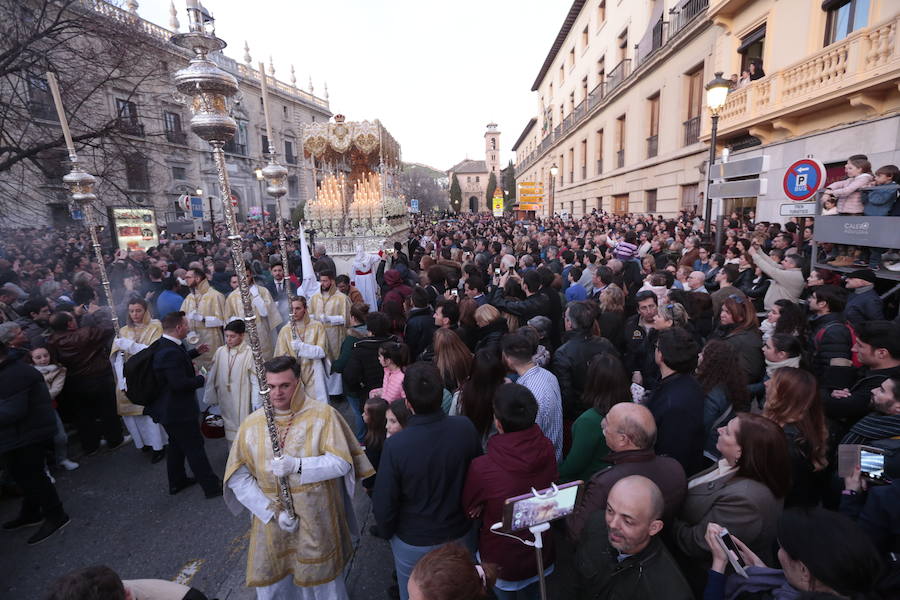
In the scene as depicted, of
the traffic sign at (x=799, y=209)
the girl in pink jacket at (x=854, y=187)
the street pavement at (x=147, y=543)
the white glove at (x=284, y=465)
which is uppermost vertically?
the girl in pink jacket at (x=854, y=187)

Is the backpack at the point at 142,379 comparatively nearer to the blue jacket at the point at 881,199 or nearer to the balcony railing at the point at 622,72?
the blue jacket at the point at 881,199

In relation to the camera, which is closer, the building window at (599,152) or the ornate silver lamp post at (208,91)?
the ornate silver lamp post at (208,91)

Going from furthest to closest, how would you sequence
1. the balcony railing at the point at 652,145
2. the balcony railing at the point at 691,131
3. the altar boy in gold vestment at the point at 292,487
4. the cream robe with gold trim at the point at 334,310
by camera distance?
the balcony railing at the point at 652,145 → the balcony railing at the point at 691,131 → the cream robe with gold trim at the point at 334,310 → the altar boy in gold vestment at the point at 292,487

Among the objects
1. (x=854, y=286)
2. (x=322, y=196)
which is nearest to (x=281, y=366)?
(x=854, y=286)

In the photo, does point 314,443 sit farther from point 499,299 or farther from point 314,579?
point 499,299

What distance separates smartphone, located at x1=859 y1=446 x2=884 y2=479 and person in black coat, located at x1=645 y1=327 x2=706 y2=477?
744mm

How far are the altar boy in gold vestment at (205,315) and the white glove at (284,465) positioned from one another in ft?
15.2

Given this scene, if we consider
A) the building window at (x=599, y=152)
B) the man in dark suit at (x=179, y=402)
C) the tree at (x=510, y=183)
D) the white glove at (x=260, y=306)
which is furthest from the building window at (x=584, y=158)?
the tree at (x=510, y=183)

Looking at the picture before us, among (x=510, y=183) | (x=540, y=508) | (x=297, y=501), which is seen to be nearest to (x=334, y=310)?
(x=297, y=501)

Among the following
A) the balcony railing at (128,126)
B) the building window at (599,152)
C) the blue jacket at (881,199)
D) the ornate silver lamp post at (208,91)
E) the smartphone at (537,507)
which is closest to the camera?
the smartphone at (537,507)

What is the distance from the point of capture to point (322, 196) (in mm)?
13852

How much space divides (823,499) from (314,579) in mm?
3157

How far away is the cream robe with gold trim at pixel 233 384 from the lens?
4.28 meters

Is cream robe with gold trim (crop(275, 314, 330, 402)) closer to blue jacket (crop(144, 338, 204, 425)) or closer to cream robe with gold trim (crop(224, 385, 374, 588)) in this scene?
blue jacket (crop(144, 338, 204, 425))
